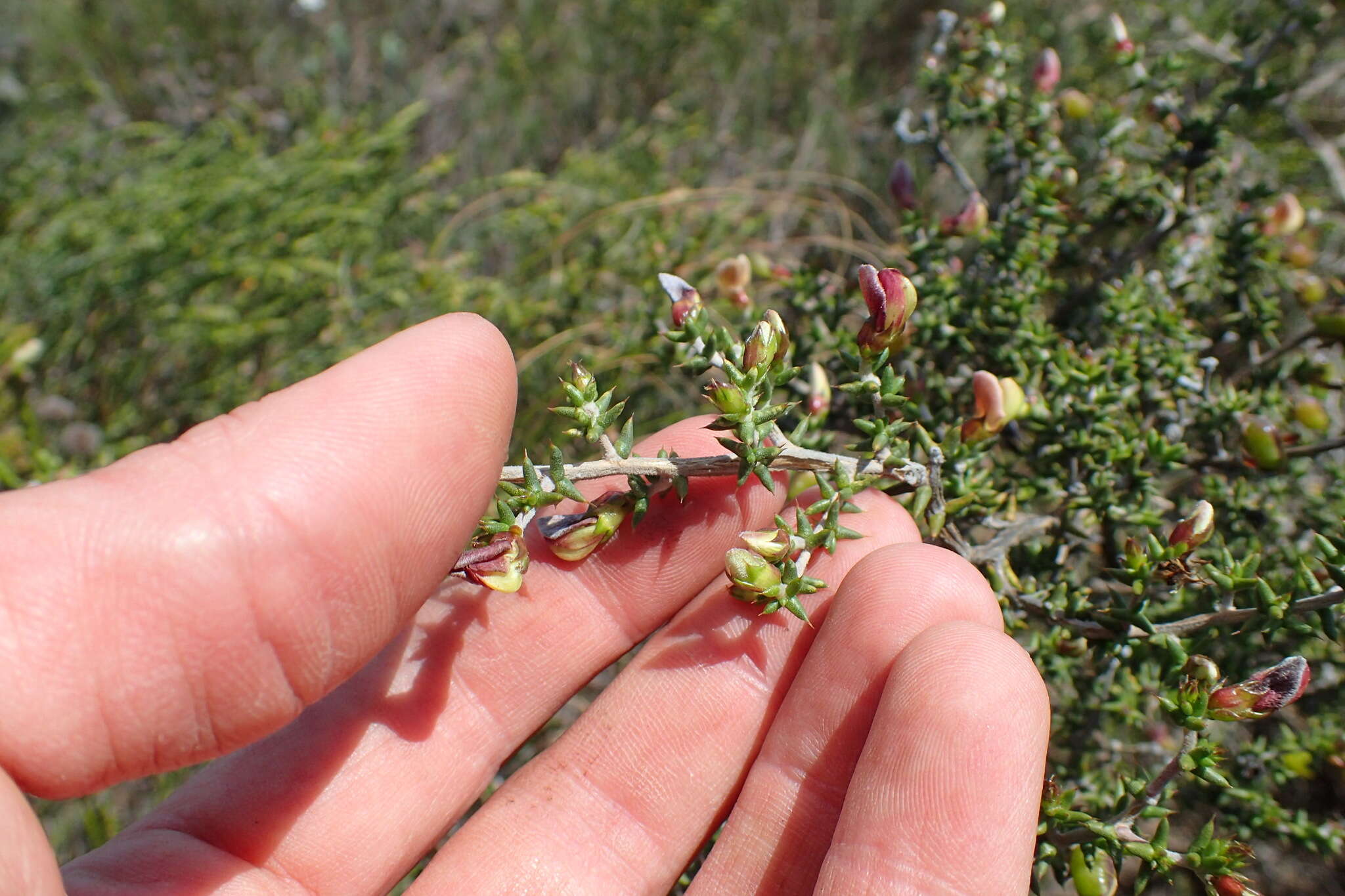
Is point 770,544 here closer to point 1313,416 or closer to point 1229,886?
point 1229,886

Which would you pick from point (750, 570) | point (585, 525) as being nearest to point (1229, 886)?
point (750, 570)

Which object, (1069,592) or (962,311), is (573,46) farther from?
(1069,592)

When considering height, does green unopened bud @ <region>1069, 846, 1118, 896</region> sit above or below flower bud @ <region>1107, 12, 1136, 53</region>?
below

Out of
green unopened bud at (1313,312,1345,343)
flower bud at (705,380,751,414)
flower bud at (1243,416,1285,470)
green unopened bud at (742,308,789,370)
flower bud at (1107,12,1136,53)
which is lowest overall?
flower bud at (1243,416,1285,470)

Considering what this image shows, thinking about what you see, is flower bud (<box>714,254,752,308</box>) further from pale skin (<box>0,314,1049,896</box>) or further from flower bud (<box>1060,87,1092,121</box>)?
flower bud (<box>1060,87,1092,121</box>)

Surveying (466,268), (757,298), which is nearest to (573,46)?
(466,268)

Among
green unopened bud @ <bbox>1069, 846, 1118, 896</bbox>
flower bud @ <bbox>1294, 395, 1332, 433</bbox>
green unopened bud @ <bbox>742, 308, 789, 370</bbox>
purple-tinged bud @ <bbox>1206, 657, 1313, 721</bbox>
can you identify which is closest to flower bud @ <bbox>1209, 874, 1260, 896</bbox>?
green unopened bud @ <bbox>1069, 846, 1118, 896</bbox>
